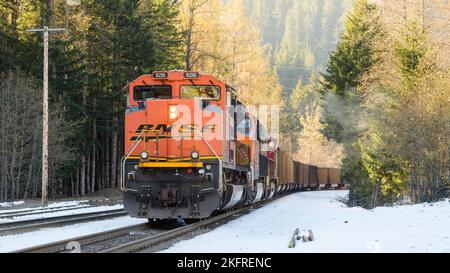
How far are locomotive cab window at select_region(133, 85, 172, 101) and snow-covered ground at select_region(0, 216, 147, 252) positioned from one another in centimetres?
355

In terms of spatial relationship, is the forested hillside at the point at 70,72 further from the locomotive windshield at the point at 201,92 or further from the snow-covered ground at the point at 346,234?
the snow-covered ground at the point at 346,234

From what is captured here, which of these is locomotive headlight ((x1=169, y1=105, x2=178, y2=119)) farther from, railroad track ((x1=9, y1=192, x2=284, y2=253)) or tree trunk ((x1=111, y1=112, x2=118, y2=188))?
tree trunk ((x1=111, y1=112, x2=118, y2=188))

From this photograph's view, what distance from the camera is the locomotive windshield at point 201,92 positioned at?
48.7ft

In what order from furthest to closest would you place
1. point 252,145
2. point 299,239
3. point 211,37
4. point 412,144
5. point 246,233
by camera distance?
point 211,37 → point 412,144 → point 252,145 → point 246,233 → point 299,239

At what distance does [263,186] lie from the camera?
23.9 m

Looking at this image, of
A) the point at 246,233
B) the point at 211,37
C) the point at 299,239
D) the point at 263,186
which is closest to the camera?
the point at 299,239

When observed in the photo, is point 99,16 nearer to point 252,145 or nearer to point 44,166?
point 44,166

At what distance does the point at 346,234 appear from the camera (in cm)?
1178

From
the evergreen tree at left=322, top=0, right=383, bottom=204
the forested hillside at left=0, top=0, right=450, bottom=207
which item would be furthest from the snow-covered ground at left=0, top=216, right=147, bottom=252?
the evergreen tree at left=322, top=0, right=383, bottom=204

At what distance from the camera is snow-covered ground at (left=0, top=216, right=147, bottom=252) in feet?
37.4

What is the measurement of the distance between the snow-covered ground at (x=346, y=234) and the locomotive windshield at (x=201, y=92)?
11.2 feet
